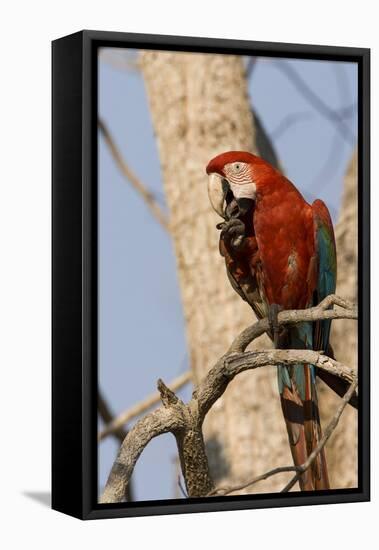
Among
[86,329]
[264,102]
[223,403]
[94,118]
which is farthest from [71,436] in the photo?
[264,102]

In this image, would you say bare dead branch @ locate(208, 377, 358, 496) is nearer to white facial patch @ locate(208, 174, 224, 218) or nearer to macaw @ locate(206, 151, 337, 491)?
macaw @ locate(206, 151, 337, 491)

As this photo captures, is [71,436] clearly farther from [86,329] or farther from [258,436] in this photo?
[258,436]

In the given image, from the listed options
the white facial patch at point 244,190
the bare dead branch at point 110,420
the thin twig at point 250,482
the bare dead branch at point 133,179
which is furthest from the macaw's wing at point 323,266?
the bare dead branch at point 110,420

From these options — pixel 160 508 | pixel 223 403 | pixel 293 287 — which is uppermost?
pixel 293 287

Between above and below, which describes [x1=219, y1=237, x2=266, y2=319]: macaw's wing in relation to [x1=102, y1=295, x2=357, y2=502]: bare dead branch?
above

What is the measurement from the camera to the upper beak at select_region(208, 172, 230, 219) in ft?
13.9

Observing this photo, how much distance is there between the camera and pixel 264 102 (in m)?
4.43

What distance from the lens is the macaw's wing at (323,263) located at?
4.32m

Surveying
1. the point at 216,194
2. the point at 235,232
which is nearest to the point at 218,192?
the point at 216,194

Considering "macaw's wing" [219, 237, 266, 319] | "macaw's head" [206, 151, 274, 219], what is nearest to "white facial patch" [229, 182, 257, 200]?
"macaw's head" [206, 151, 274, 219]

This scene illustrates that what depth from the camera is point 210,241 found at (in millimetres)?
4422

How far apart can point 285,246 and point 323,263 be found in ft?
0.57

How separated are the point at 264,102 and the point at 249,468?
4.26 feet

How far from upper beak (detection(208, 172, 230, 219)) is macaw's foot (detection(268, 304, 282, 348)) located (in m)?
0.34
